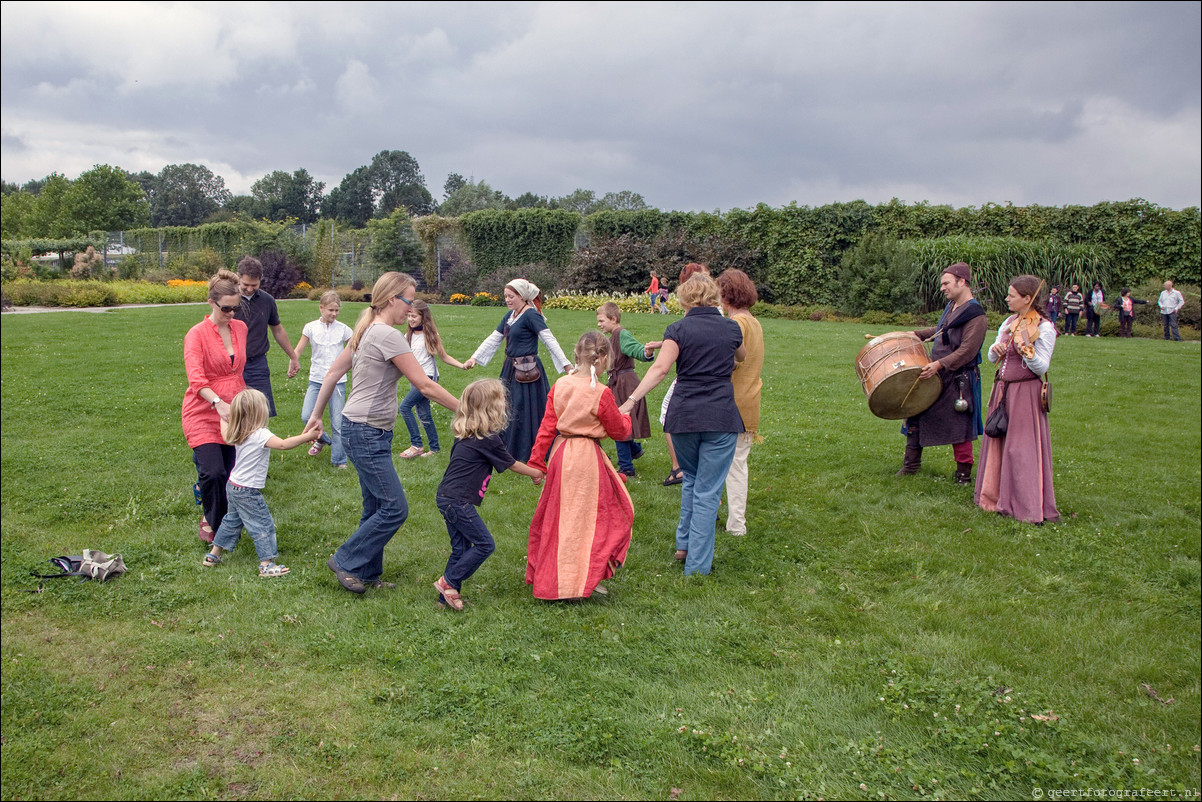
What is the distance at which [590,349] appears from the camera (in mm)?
5109

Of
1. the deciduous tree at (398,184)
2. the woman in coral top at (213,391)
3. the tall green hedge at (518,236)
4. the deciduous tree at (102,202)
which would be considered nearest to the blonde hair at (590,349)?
the woman in coral top at (213,391)

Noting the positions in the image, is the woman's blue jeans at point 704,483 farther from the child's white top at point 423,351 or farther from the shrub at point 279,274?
the shrub at point 279,274

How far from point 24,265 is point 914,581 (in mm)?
35139

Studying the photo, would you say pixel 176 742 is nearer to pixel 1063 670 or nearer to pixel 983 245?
pixel 1063 670

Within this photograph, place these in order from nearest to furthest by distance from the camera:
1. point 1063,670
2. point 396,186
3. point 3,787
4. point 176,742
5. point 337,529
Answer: point 3,787 → point 176,742 → point 1063,670 → point 337,529 → point 396,186

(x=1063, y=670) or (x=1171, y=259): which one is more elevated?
(x=1171, y=259)

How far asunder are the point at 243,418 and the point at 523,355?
8.85 feet

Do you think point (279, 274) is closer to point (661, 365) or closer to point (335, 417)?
point (335, 417)

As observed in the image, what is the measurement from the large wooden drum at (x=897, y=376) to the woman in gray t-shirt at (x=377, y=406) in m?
3.99

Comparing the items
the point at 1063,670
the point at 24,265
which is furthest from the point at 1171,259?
the point at 24,265

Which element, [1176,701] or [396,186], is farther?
[396,186]

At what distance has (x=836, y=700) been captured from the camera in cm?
385

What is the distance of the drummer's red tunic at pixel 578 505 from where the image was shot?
4891 mm

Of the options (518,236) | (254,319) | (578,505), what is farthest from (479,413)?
(518,236)
